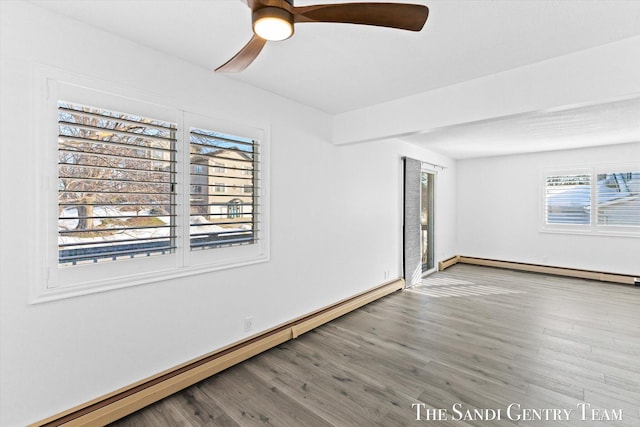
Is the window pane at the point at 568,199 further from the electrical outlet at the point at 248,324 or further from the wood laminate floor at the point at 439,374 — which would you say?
the electrical outlet at the point at 248,324

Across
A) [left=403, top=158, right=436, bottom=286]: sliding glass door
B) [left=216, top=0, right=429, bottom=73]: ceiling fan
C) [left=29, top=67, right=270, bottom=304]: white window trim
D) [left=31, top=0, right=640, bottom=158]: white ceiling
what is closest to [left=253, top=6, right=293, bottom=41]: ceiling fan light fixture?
[left=216, top=0, right=429, bottom=73]: ceiling fan

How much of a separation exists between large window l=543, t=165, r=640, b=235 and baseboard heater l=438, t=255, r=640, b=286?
76 centimetres

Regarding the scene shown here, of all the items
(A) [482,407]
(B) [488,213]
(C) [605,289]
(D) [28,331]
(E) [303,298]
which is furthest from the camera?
(B) [488,213]

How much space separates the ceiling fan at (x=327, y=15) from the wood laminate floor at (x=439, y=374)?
2.29m

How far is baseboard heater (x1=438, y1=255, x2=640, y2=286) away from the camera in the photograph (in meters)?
5.29

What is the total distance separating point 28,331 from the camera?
1769 mm

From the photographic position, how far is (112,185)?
206cm

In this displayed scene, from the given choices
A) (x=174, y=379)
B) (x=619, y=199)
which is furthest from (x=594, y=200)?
(x=174, y=379)

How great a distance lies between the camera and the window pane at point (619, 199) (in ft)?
17.3

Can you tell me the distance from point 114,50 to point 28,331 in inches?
72.4

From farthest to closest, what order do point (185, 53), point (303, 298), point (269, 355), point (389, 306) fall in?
point (389, 306)
point (303, 298)
point (269, 355)
point (185, 53)

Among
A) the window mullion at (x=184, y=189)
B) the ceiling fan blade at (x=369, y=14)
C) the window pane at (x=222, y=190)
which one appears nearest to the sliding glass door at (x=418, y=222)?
the window pane at (x=222, y=190)

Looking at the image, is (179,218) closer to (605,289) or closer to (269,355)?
(269,355)

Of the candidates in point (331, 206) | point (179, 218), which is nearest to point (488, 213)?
point (331, 206)
